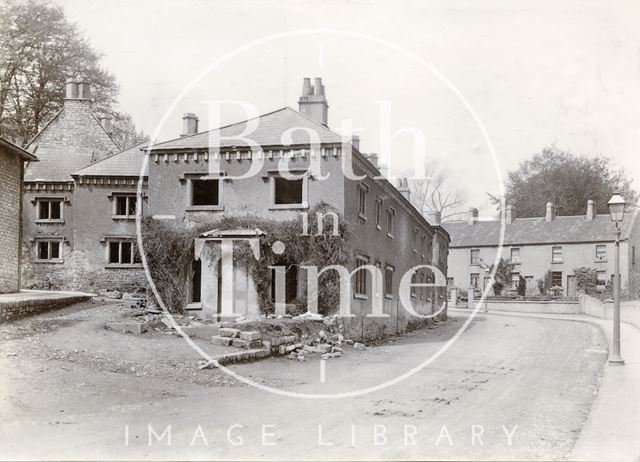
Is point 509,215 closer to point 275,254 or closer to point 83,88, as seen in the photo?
point 83,88

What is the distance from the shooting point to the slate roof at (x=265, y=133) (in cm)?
2200

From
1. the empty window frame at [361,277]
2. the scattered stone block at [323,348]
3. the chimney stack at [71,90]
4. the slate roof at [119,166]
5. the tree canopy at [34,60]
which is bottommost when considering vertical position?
the scattered stone block at [323,348]

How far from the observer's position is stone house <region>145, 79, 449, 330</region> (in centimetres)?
2172

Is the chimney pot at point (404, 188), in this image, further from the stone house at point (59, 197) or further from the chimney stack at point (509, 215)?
the chimney stack at point (509, 215)

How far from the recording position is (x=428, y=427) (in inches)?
361

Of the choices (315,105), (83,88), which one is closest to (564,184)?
(315,105)

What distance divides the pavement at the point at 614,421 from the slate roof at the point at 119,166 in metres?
21.6

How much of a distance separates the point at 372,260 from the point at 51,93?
1372 cm

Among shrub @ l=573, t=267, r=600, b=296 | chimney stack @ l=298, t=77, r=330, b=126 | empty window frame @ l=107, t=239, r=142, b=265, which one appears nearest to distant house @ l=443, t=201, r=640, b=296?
shrub @ l=573, t=267, r=600, b=296

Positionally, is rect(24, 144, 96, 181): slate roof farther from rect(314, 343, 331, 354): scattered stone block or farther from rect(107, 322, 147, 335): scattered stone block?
rect(314, 343, 331, 354): scattered stone block

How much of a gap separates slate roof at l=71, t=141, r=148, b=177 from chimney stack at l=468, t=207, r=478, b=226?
40.7 metres

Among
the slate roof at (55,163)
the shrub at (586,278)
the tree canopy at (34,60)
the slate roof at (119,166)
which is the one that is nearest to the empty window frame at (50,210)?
the slate roof at (55,163)

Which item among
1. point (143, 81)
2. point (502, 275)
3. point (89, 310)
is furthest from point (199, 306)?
point (502, 275)

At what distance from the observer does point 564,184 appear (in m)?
31.3
